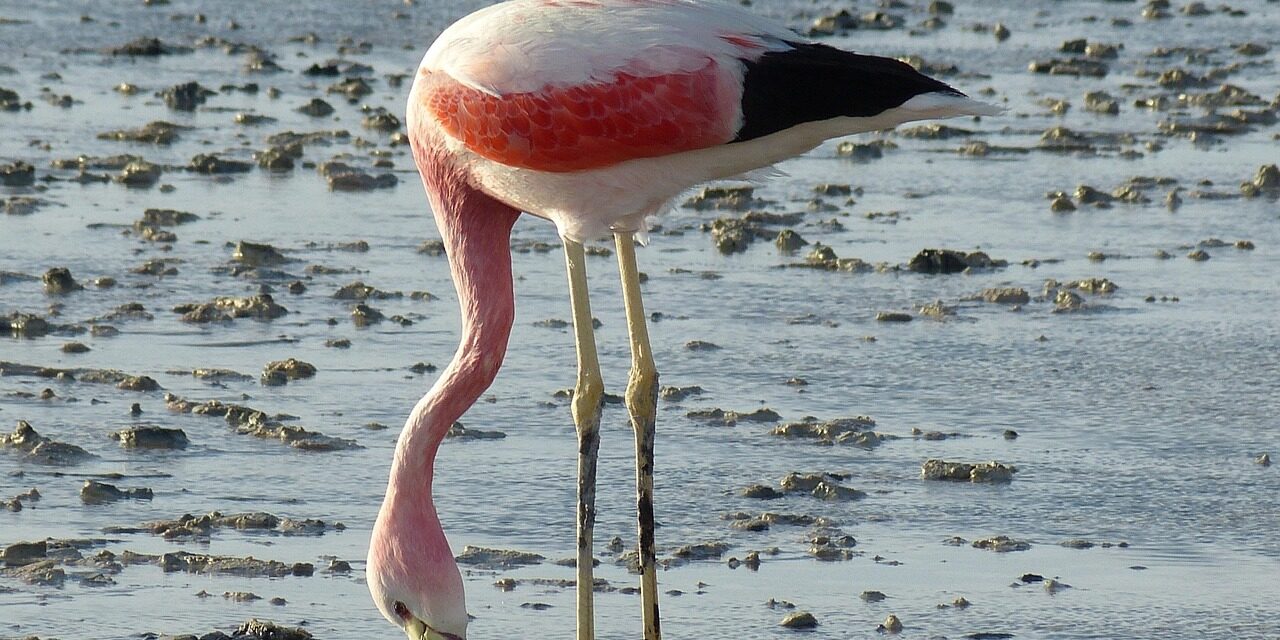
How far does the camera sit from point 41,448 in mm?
6633

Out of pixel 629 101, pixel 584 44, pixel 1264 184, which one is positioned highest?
pixel 584 44

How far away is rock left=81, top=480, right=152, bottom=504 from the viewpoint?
6258 mm

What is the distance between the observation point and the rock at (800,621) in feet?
17.8

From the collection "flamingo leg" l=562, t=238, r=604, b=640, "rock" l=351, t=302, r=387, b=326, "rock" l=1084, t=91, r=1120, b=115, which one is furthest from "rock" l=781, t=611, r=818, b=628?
"rock" l=1084, t=91, r=1120, b=115

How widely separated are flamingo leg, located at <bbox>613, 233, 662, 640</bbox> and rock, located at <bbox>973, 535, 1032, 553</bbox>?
0.98m

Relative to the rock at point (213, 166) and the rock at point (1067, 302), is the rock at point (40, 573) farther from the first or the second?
the rock at point (213, 166)

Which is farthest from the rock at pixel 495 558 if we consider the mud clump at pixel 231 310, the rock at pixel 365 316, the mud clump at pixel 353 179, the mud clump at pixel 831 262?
the mud clump at pixel 353 179

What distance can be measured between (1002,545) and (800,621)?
2.85 ft

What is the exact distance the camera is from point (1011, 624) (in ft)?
17.9

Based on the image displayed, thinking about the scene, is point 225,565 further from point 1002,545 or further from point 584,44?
point 1002,545

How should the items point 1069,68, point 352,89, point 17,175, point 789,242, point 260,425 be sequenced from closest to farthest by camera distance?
point 260,425 → point 789,242 → point 17,175 → point 352,89 → point 1069,68

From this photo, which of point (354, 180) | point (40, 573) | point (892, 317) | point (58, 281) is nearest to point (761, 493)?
point (40, 573)

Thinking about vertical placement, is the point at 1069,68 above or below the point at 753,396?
above

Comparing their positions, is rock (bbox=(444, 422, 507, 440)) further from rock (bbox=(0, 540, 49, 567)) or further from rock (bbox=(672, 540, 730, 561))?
rock (bbox=(0, 540, 49, 567))
